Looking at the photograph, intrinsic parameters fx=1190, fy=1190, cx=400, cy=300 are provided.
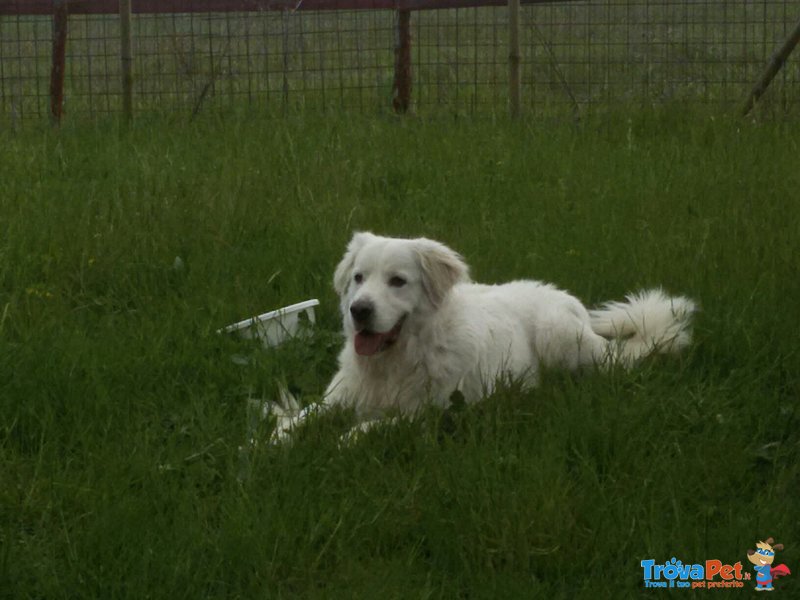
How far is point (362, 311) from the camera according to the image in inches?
190

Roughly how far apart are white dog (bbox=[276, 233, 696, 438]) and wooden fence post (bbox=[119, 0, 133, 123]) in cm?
619

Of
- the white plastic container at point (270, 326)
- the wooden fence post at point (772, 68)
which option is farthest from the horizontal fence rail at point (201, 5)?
the white plastic container at point (270, 326)

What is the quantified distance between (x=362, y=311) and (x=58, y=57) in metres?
7.65

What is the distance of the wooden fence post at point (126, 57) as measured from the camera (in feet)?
35.4

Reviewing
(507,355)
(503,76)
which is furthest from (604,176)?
(503,76)

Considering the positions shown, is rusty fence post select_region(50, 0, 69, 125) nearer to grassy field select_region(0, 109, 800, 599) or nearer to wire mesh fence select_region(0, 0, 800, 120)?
wire mesh fence select_region(0, 0, 800, 120)

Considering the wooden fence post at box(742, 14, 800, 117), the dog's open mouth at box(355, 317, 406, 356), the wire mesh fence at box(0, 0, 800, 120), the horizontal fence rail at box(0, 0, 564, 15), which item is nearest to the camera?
the dog's open mouth at box(355, 317, 406, 356)

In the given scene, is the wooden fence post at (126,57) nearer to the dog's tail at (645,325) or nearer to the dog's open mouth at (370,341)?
the dog's tail at (645,325)

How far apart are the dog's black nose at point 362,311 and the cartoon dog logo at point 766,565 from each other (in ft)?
6.21

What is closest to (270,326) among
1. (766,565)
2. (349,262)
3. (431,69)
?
(349,262)

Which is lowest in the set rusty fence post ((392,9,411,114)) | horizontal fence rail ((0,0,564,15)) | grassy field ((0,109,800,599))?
grassy field ((0,109,800,599))

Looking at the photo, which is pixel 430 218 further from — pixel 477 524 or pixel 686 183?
pixel 477 524

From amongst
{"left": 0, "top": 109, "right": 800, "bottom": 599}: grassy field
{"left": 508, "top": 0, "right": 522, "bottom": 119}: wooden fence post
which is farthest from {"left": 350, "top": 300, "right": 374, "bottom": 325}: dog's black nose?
{"left": 508, "top": 0, "right": 522, "bottom": 119}: wooden fence post

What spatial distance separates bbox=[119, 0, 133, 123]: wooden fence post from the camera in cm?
1079
